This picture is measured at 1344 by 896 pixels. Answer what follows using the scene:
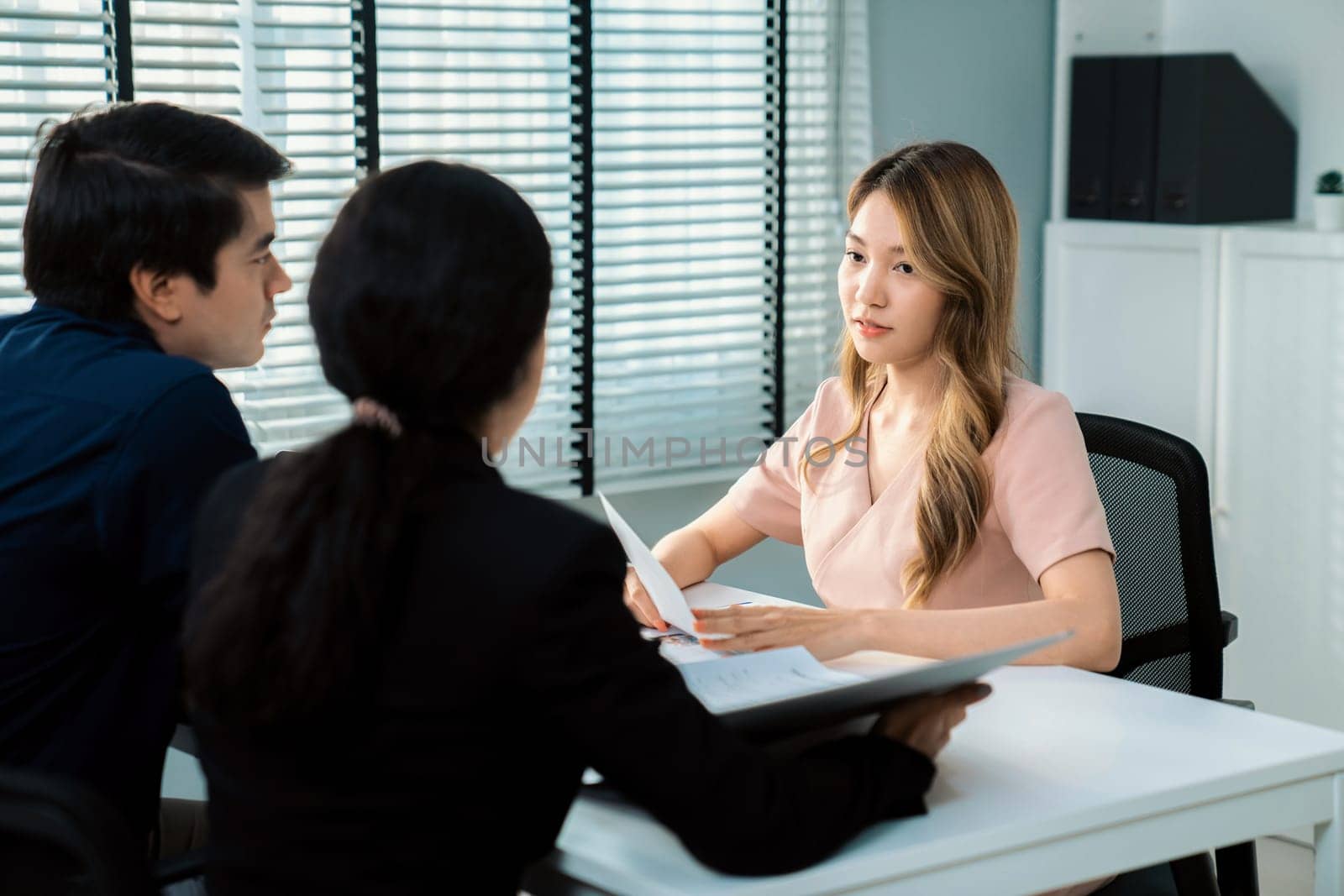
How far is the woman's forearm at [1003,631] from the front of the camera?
1.68 m

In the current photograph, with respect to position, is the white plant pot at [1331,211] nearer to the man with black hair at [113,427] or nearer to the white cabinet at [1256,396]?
the white cabinet at [1256,396]

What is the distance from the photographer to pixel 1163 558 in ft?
6.57

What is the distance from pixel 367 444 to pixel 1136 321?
2791 millimetres

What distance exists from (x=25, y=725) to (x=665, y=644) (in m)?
0.70

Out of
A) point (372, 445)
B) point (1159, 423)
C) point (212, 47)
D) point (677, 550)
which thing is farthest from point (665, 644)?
point (1159, 423)

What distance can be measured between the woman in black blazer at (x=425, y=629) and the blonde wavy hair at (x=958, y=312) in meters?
0.89

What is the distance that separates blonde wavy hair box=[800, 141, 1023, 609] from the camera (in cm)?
188

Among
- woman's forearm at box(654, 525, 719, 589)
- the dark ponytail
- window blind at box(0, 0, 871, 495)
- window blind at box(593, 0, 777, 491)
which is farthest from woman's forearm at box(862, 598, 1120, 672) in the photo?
window blind at box(593, 0, 777, 491)

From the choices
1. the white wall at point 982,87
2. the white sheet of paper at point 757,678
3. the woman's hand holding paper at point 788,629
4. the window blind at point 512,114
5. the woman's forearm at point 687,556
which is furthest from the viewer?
the white wall at point 982,87

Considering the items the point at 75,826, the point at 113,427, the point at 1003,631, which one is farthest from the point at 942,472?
the point at 75,826

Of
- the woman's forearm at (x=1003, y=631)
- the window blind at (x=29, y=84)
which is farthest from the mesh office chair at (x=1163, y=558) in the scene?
the window blind at (x=29, y=84)

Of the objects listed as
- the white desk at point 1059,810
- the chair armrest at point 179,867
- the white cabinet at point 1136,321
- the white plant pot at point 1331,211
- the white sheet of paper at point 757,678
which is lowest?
the chair armrest at point 179,867

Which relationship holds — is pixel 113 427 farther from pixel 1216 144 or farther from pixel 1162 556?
pixel 1216 144

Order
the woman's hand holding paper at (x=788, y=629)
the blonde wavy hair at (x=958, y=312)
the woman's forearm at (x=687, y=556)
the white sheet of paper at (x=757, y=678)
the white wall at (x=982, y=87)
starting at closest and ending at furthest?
the white sheet of paper at (x=757, y=678)
the woman's hand holding paper at (x=788, y=629)
the blonde wavy hair at (x=958, y=312)
the woman's forearm at (x=687, y=556)
the white wall at (x=982, y=87)
